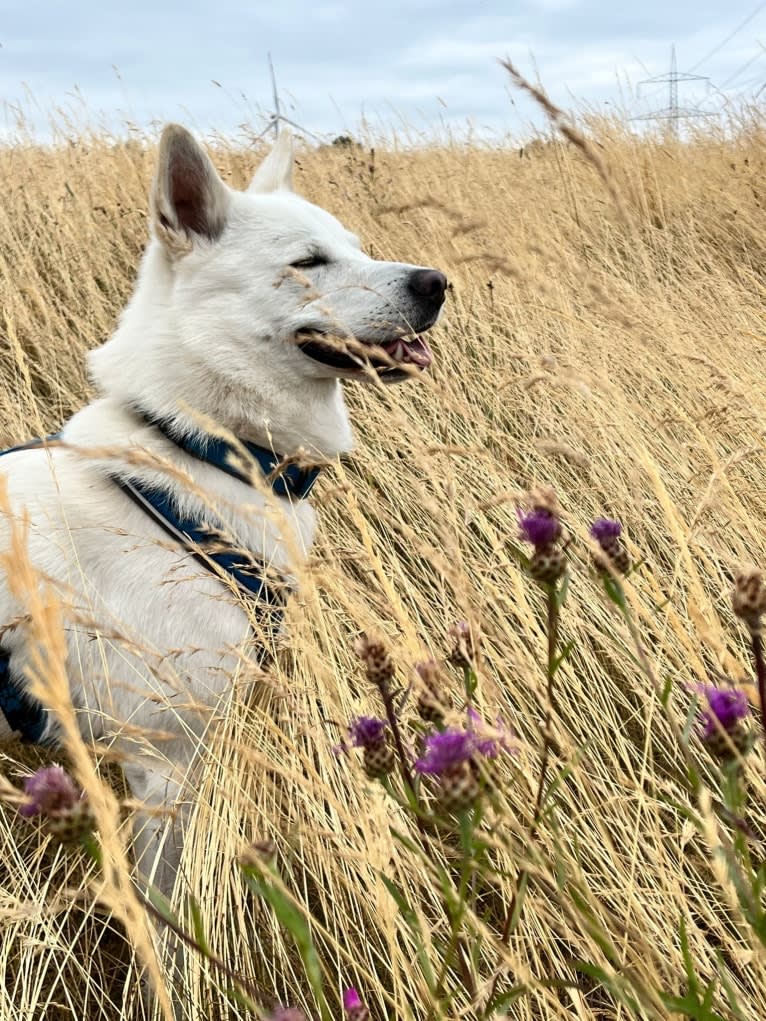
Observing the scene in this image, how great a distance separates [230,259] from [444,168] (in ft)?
13.0

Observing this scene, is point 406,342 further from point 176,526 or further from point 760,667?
point 760,667

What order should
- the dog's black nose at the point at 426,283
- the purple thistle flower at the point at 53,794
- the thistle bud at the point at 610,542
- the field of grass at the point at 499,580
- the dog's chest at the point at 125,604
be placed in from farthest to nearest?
the dog's black nose at the point at 426,283 → the dog's chest at the point at 125,604 → the field of grass at the point at 499,580 → the thistle bud at the point at 610,542 → the purple thistle flower at the point at 53,794

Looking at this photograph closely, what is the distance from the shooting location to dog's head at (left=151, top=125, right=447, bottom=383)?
182cm

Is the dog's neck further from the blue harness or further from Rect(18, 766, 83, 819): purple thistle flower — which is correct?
Rect(18, 766, 83, 819): purple thistle flower

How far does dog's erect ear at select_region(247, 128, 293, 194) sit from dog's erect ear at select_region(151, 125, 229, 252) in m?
0.45

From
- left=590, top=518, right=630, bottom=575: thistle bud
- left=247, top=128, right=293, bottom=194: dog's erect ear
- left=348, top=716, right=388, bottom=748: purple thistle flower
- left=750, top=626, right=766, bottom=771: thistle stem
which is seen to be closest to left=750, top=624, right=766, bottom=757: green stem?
left=750, top=626, right=766, bottom=771: thistle stem

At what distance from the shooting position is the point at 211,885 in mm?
1232

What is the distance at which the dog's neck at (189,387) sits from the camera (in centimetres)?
180

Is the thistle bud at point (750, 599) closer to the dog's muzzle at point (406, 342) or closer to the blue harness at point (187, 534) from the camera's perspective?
the blue harness at point (187, 534)

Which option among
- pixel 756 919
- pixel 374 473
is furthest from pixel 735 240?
pixel 756 919

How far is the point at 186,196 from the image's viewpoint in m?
1.91

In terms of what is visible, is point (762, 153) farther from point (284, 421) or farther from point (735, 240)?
point (284, 421)

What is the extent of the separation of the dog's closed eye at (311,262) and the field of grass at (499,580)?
40 centimetres

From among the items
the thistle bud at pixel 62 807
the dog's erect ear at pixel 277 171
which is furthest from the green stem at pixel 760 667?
the dog's erect ear at pixel 277 171
